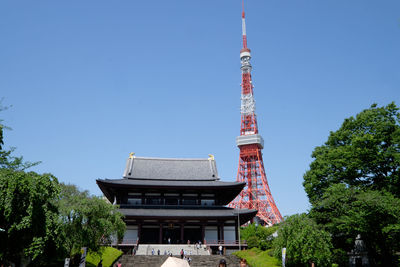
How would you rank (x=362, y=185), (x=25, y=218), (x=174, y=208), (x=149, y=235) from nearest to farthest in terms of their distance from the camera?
(x=25, y=218) → (x=362, y=185) → (x=149, y=235) → (x=174, y=208)

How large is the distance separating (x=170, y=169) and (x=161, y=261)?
17382 mm

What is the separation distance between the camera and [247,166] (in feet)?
240

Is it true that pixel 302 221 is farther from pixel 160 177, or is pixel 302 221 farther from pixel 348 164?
pixel 160 177

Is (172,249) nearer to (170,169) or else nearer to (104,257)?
(104,257)

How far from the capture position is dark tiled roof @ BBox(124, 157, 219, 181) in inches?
1699

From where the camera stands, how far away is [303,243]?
22.1 m

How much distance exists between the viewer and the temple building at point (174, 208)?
3641 centimetres

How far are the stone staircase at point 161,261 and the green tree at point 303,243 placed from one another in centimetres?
712

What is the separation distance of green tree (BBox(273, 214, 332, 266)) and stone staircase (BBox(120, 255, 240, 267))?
280 inches

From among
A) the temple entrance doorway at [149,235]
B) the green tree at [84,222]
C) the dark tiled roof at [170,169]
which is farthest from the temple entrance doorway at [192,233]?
the green tree at [84,222]

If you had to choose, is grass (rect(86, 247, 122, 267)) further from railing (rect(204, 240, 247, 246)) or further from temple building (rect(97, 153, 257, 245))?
railing (rect(204, 240, 247, 246))

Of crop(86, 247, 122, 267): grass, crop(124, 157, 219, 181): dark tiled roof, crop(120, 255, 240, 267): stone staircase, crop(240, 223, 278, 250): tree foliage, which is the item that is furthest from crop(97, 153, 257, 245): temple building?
crop(86, 247, 122, 267): grass

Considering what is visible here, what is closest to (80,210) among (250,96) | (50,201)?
(50,201)

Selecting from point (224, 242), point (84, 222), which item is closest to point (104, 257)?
point (84, 222)
